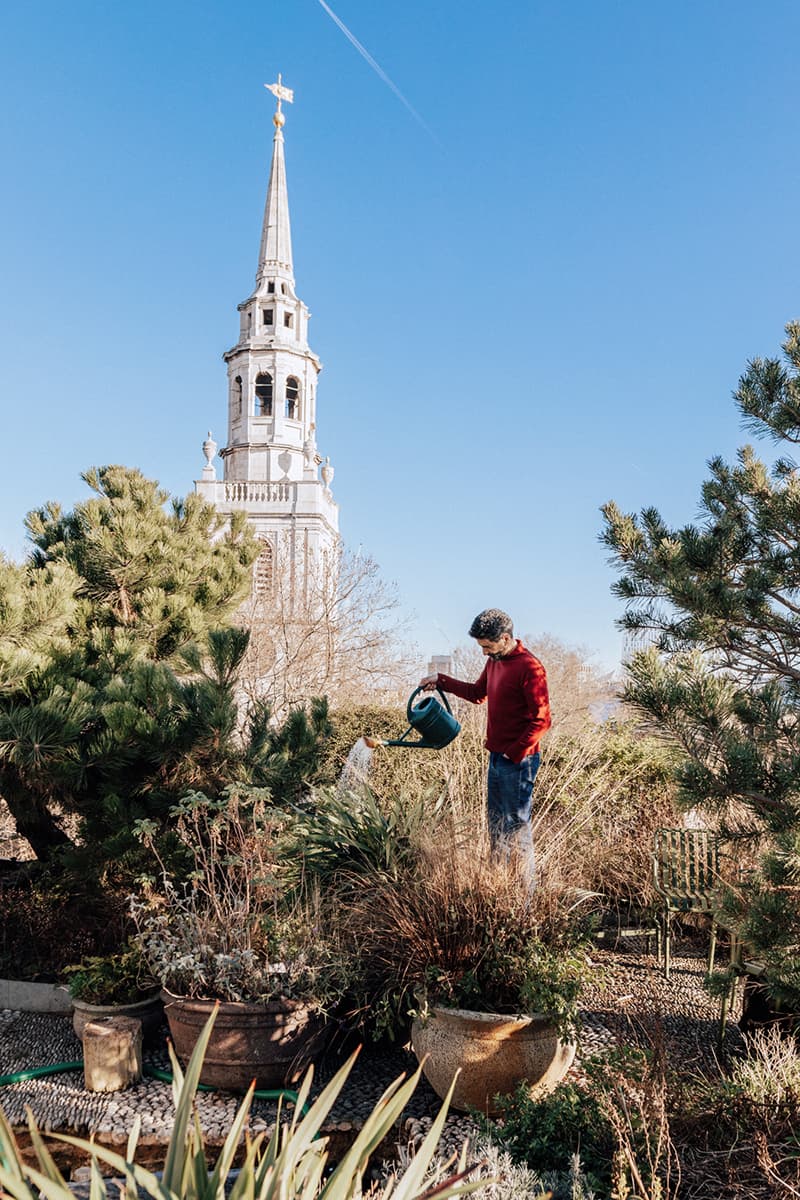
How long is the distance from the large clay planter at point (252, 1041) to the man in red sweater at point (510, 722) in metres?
1.24

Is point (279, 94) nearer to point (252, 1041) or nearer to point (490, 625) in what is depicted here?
point (490, 625)

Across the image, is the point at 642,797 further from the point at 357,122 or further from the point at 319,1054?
the point at 357,122

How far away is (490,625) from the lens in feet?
13.8

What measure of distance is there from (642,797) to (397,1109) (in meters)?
5.32

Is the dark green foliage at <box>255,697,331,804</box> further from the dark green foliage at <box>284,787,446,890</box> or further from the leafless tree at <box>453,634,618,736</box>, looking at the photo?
the leafless tree at <box>453,634,618,736</box>

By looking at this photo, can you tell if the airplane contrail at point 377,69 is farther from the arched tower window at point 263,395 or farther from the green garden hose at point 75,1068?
the arched tower window at point 263,395

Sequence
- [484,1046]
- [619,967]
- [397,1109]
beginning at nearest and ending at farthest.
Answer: [397,1109] < [484,1046] < [619,967]

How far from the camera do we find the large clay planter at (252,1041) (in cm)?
342

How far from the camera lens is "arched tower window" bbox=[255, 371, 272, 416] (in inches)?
1312

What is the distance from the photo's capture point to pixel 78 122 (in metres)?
5.85

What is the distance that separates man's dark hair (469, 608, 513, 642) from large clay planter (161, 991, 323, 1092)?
1834 millimetres

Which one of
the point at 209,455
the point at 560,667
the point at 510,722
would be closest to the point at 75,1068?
the point at 510,722

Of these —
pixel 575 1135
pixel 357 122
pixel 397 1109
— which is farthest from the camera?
pixel 357 122

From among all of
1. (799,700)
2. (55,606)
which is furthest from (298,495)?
(799,700)
